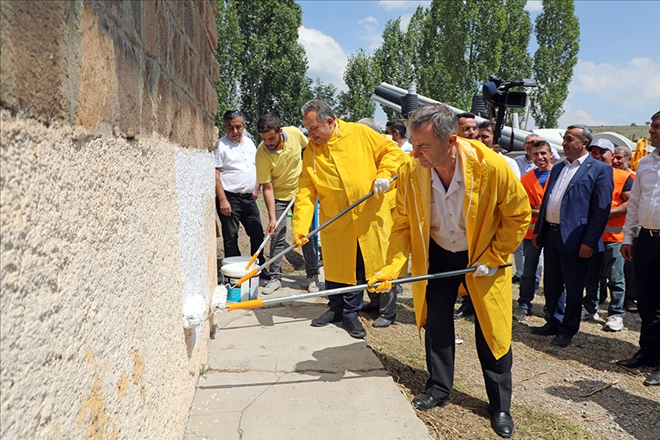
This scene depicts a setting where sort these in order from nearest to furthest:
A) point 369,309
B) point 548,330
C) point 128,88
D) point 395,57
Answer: point 128,88 < point 548,330 < point 369,309 < point 395,57

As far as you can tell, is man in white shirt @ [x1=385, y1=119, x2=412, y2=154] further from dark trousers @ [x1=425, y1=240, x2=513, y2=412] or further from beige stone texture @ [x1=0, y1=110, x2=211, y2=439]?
beige stone texture @ [x1=0, y1=110, x2=211, y2=439]

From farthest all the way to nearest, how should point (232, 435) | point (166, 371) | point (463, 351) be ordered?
point (463, 351) → point (232, 435) → point (166, 371)

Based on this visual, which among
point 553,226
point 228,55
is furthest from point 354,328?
point 228,55

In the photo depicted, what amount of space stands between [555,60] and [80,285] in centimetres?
2431

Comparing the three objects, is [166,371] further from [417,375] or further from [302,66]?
[302,66]

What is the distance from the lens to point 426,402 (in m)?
2.88

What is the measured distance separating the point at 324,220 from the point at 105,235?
9.69 ft

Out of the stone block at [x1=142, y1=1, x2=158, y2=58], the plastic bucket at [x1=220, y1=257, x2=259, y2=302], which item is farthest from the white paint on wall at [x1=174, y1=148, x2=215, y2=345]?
the stone block at [x1=142, y1=1, x2=158, y2=58]

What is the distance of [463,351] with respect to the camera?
3951 mm

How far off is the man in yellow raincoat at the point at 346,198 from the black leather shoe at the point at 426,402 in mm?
967

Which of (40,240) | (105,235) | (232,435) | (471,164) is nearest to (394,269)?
(471,164)

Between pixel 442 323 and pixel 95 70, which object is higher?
pixel 95 70

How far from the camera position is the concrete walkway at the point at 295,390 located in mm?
2463

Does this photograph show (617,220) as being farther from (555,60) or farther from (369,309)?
(555,60)
